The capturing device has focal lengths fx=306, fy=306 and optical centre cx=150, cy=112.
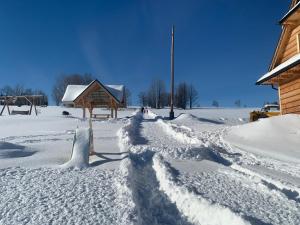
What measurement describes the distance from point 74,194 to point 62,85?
3835 inches

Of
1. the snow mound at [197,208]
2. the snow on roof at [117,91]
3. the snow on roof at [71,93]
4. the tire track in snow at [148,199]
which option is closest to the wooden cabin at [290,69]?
the tire track in snow at [148,199]

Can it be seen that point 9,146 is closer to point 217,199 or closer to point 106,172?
point 106,172

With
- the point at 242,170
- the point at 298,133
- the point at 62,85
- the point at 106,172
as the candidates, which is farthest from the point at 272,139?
the point at 62,85

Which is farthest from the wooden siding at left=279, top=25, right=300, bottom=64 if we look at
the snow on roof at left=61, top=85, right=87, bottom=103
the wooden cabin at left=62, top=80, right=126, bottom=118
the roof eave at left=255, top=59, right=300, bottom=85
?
the snow on roof at left=61, top=85, right=87, bottom=103

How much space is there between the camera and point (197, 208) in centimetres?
429

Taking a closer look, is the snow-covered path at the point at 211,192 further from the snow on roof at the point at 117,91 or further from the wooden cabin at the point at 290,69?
the snow on roof at the point at 117,91

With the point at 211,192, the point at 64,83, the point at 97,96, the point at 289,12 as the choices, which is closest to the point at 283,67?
the point at 289,12

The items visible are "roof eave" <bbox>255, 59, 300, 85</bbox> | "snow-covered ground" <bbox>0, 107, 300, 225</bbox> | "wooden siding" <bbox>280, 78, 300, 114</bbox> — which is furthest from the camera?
"wooden siding" <bbox>280, 78, 300, 114</bbox>

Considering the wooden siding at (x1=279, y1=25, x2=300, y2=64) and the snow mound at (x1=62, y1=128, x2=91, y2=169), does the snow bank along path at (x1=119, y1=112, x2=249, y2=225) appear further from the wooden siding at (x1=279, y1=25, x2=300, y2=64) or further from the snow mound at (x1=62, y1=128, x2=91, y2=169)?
the wooden siding at (x1=279, y1=25, x2=300, y2=64)

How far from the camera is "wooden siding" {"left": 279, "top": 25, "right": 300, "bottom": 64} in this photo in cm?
1398

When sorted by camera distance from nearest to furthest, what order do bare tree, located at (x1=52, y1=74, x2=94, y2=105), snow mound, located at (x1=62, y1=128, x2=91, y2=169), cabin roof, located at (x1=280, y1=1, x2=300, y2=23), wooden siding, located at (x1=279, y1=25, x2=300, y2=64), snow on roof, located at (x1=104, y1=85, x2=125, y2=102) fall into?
snow mound, located at (x1=62, y1=128, x2=91, y2=169) → cabin roof, located at (x1=280, y1=1, x2=300, y2=23) → wooden siding, located at (x1=279, y1=25, x2=300, y2=64) → snow on roof, located at (x1=104, y1=85, x2=125, y2=102) → bare tree, located at (x1=52, y1=74, x2=94, y2=105)

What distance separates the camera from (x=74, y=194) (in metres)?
4.83

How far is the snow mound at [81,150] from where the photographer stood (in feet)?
22.0

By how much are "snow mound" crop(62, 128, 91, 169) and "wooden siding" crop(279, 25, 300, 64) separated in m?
10.7
